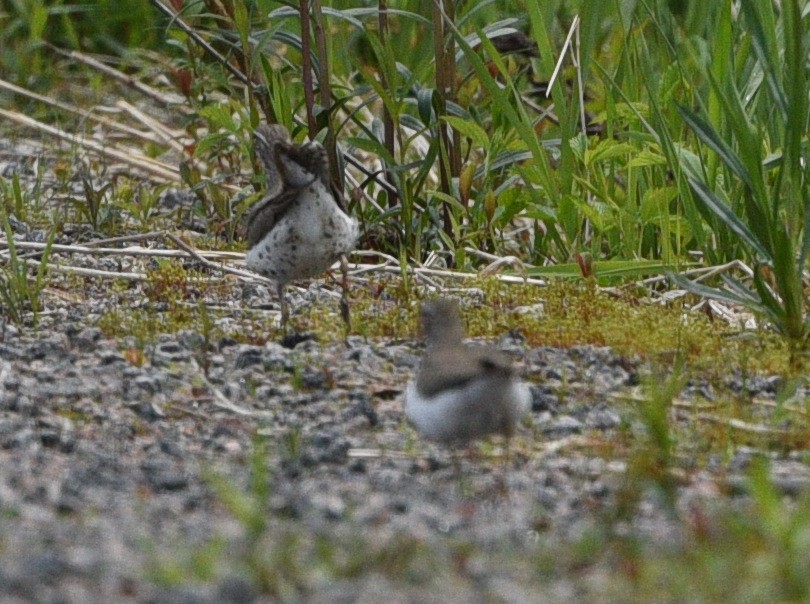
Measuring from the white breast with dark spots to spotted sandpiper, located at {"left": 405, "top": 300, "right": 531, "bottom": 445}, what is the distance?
1513 millimetres

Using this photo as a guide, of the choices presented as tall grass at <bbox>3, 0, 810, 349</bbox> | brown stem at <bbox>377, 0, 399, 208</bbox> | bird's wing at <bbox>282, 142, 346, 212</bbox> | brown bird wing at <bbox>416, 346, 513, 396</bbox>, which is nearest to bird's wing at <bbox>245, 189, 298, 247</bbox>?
bird's wing at <bbox>282, 142, 346, 212</bbox>

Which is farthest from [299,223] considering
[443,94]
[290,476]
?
[290,476]

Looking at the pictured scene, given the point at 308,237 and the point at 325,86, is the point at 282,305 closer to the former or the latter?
the point at 308,237

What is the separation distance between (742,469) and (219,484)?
1753 millimetres

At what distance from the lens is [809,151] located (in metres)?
6.14

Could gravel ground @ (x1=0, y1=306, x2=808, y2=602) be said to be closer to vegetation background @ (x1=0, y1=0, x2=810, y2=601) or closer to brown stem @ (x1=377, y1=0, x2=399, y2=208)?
vegetation background @ (x1=0, y1=0, x2=810, y2=601)

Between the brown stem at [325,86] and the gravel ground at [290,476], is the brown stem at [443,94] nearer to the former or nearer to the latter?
the brown stem at [325,86]

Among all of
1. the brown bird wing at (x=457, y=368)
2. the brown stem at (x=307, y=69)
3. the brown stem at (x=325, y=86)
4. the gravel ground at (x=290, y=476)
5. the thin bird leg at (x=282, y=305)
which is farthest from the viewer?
the brown stem at (x=325, y=86)

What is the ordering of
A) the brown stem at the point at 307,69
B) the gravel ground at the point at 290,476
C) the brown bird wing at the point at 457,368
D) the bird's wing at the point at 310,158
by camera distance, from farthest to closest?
1. the brown stem at the point at 307,69
2. the bird's wing at the point at 310,158
3. the brown bird wing at the point at 457,368
4. the gravel ground at the point at 290,476

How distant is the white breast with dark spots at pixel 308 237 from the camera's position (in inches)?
236

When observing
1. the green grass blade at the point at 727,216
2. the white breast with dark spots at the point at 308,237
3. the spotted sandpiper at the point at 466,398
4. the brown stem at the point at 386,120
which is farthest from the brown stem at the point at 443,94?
the spotted sandpiper at the point at 466,398

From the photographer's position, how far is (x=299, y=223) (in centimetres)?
599

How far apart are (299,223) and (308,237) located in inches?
2.6

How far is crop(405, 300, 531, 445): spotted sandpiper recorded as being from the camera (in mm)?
4352
